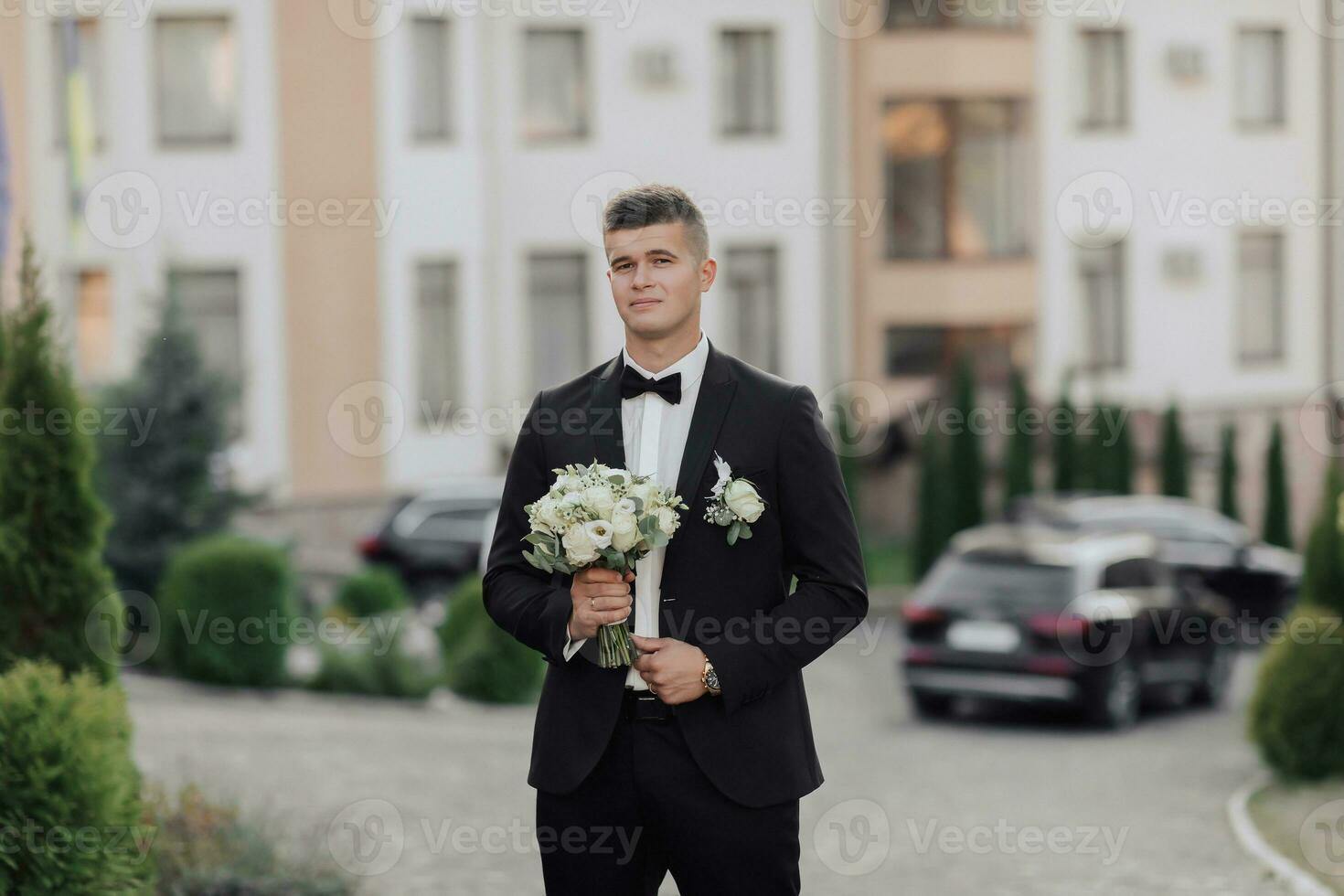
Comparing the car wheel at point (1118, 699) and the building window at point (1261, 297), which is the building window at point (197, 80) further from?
the building window at point (1261, 297)

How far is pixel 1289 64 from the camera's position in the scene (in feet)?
113

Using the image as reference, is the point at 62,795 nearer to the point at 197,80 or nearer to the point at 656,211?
the point at 656,211

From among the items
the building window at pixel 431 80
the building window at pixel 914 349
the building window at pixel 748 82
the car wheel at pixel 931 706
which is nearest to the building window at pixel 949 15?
the building window at pixel 748 82

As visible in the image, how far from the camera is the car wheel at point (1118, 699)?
16203 millimetres

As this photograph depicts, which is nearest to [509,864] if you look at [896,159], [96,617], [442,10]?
[96,617]

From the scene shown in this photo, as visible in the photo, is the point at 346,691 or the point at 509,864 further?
the point at 346,691

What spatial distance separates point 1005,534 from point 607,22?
51.9 ft

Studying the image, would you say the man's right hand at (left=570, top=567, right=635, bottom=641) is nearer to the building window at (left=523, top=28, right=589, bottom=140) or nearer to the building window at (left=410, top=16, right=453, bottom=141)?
the building window at (left=410, top=16, right=453, bottom=141)

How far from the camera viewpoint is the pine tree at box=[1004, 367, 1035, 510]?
28.9 meters

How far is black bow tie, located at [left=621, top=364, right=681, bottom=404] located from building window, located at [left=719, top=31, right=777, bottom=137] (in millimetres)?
27172

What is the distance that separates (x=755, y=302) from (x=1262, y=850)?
22545 mm

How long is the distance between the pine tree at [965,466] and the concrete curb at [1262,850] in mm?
16336

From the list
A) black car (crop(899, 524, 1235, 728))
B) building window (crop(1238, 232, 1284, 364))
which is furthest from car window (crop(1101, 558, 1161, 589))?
building window (crop(1238, 232, 1284, 364))

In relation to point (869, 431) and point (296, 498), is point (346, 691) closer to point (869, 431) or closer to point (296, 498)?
point (296, 498)
